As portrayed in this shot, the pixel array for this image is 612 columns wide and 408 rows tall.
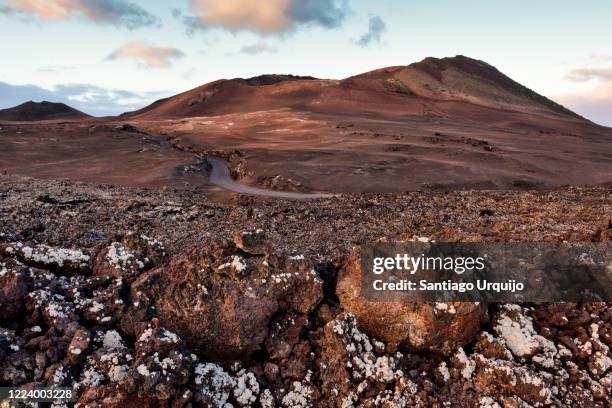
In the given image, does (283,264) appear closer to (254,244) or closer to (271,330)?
(254,244)

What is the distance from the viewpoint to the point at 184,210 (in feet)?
41.4

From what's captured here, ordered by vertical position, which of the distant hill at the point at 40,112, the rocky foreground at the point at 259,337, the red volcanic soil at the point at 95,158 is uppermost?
the distant hill at the point at 40,112

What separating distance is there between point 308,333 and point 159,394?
164cm

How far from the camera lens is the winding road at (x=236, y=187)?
17500 mm

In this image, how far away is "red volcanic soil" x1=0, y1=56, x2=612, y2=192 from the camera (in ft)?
68.3

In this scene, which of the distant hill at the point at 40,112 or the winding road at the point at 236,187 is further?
the distant hill at the point at 40,112

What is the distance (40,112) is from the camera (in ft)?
225

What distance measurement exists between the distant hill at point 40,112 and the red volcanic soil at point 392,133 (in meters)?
11.2

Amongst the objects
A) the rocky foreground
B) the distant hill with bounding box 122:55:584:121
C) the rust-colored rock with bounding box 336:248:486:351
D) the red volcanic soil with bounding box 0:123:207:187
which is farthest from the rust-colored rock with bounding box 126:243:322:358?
the distant hill with bounding box 122:55:584:121

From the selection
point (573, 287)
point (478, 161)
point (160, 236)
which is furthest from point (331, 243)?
point (478, 161)

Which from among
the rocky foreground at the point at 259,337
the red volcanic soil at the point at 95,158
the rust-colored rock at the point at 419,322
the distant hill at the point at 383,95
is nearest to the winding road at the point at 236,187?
the red volcanic soil at the point at 95,158

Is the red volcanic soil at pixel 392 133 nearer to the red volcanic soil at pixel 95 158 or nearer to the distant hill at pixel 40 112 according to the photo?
the red volcanic soil at pixel 95 158

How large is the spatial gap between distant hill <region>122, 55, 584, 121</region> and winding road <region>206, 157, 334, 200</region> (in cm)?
2822

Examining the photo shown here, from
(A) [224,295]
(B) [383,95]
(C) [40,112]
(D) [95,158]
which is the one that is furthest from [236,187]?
(C) [40,112]
